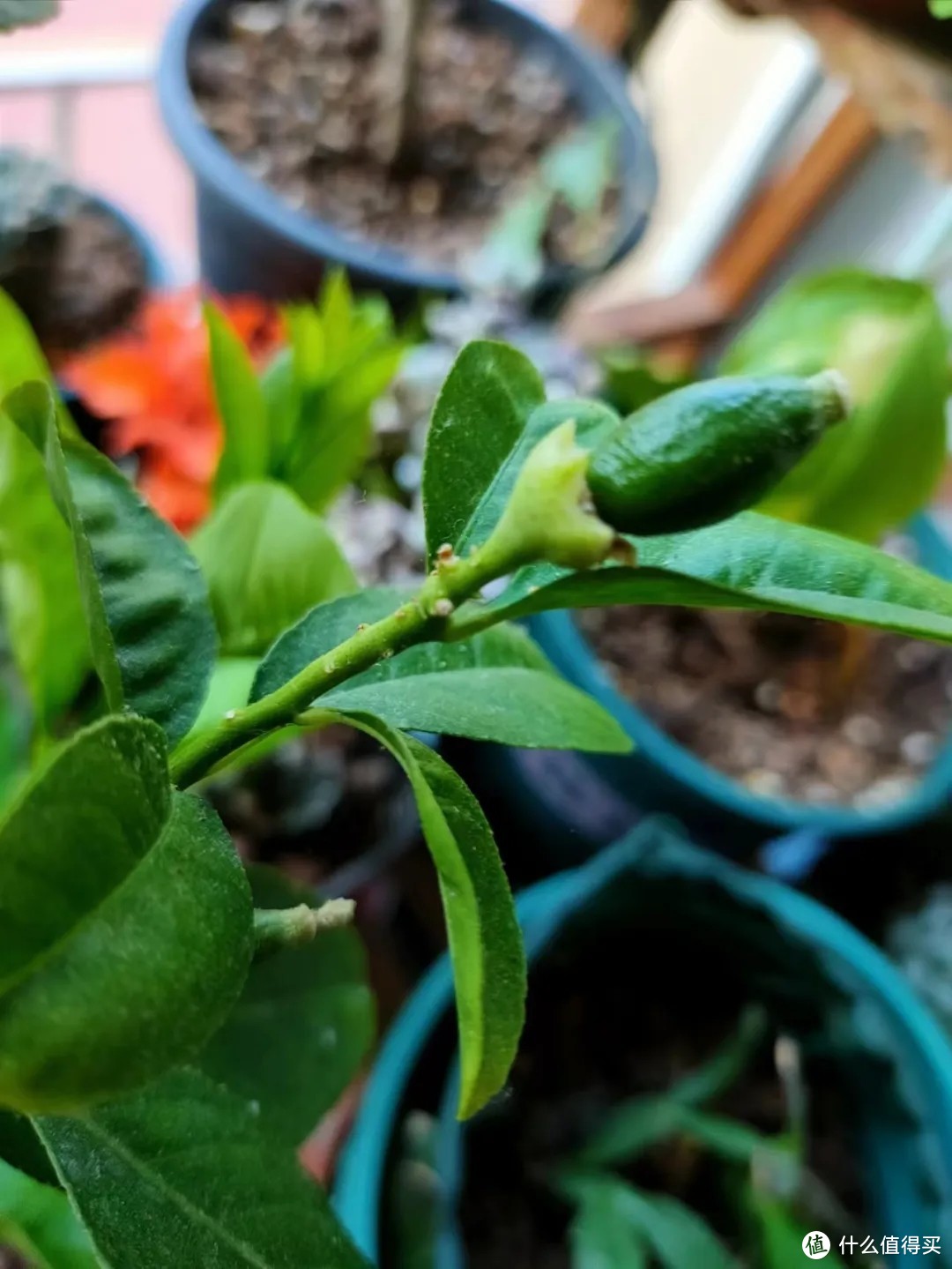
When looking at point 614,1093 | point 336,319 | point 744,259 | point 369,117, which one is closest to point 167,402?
point 336,319

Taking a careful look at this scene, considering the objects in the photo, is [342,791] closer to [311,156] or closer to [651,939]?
[651,939]

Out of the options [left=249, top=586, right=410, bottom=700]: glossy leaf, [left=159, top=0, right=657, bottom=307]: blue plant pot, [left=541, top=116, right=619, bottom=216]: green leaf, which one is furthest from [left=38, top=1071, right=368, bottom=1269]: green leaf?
[left=541, top=116, right=619, bottom=216]: green leaf

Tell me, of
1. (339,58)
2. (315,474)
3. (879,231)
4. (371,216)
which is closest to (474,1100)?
(315,474)

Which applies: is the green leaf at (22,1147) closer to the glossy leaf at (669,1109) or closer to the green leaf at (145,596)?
the green leaf at (145,596)

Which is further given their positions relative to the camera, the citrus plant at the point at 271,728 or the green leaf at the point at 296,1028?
the green leaf at the point at 296,1028

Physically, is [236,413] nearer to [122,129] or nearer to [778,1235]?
[778,1235]

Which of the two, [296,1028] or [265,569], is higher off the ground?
[265,569]

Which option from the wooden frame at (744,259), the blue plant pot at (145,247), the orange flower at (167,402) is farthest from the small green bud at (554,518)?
the wooden frame at (744,259)

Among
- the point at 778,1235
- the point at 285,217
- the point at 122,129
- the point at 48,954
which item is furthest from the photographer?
the point at 122,129
